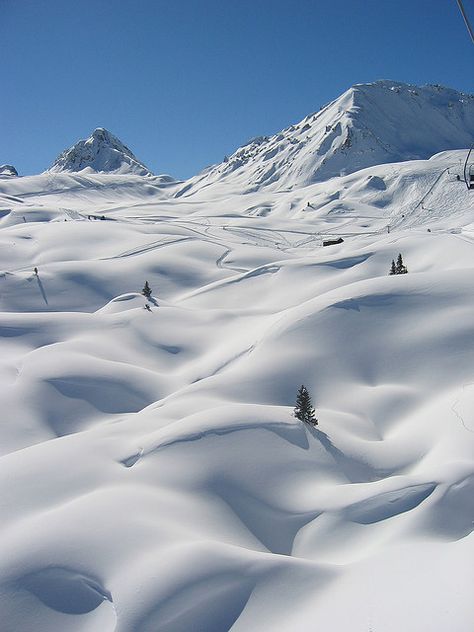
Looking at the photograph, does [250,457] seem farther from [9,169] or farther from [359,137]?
[9,169]

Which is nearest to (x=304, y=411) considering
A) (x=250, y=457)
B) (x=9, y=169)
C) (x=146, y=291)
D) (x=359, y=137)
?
(x=250, y=457)

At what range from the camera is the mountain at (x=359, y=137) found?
374 feet

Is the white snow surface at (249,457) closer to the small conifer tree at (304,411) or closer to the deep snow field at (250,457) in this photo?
the deep snow field at (250,457)

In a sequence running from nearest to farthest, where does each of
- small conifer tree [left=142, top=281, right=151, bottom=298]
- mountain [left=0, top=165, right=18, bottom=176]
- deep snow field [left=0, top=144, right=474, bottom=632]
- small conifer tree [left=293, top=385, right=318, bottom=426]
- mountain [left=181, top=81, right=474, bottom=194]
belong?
deep snow field [left=0, top=144, right=474, bottom=632] → small conifer tree [left=293, top=385, right=318, bottom=426] → small conifer tree [left=142, top=281, right=151, bottom=298] → mountain [left=181, top=81, right=474, bottom=194] → mountain [left=0, top=165, right=18, bottom=176]

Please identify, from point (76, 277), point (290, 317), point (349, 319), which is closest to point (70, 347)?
point (290, 317)

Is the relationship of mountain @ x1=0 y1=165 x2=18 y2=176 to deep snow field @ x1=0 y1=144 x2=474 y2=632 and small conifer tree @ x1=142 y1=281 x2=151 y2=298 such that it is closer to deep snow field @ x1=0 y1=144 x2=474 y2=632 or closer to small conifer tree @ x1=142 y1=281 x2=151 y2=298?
deep snow field @ x1=0 y1=144 x2=474 y2=632

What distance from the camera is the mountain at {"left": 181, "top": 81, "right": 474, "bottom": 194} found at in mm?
113938

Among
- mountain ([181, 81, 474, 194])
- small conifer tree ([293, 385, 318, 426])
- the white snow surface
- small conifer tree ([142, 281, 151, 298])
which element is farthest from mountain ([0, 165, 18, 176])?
small conifer tree ([293, 385, 318, 426])

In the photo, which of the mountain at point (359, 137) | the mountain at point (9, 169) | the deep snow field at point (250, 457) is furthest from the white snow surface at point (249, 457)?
the mountain at point (9, 169)

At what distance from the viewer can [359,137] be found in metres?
117

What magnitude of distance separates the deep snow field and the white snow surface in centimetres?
4

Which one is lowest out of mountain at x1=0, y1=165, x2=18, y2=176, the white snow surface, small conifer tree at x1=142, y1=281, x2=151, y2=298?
the white snow surface

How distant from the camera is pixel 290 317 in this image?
67.0ft

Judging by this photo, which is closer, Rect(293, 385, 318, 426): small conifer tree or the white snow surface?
the white snow surface
